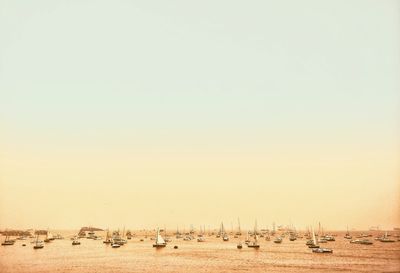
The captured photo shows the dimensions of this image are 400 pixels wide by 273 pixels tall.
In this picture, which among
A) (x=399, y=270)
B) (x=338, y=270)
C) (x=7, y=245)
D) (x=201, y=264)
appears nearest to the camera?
(x=399, y=270)

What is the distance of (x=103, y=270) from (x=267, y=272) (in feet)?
106

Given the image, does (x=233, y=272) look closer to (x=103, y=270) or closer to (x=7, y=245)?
(x=103, y=270)

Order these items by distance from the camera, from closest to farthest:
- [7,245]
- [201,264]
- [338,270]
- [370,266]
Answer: [338,270] < [370,266] < [201,264] < [7,245]

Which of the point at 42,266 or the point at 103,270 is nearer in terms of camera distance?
the point at 103,270

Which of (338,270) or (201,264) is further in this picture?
(201,264)

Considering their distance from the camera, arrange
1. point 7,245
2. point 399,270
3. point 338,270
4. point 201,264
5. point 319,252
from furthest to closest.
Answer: point 7,245 → point 319,252 → point 201,264 → point 338,270 → point 399,270

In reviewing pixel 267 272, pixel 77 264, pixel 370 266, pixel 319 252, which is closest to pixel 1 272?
pixel 77 264

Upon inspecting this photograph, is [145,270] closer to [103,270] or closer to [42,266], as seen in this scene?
[103,270]

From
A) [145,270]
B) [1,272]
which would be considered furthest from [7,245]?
[145,270]

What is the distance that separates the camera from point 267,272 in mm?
68562

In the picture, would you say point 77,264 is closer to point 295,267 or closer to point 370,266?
point 295,267

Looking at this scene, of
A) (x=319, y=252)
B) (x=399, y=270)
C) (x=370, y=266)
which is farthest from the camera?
(x=319, y=252)

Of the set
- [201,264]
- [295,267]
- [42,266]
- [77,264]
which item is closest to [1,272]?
[42,266]

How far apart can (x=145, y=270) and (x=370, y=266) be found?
46.6 m
